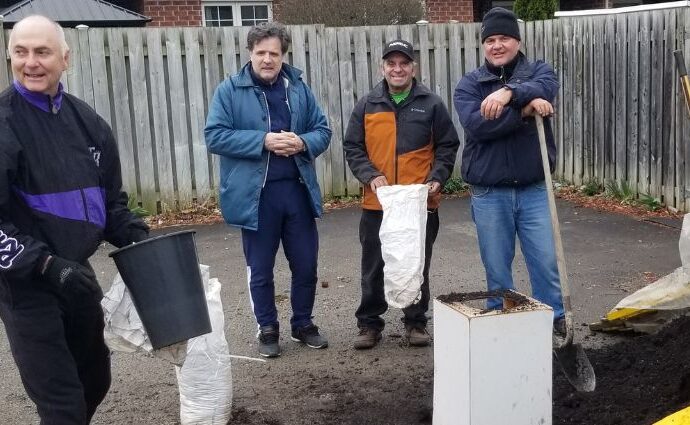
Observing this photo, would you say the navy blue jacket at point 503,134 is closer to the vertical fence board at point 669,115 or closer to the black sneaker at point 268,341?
the black sneaker at point 268,341

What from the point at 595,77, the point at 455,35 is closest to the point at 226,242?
the point at 455,35

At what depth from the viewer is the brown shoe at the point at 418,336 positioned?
536cm

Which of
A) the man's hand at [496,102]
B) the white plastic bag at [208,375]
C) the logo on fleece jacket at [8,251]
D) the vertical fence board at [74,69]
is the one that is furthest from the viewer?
the vertical fence board at [74,69]

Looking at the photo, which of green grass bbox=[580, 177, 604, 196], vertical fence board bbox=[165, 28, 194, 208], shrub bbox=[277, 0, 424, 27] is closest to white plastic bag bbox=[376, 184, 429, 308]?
vertical fence board bbox=[165, 28, 194, 208]

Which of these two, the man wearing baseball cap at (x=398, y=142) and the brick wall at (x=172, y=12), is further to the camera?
the brick wall at (x=172, y=12)

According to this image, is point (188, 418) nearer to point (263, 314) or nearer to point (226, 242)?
point (263, 314)

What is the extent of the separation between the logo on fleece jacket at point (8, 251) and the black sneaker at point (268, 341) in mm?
2397

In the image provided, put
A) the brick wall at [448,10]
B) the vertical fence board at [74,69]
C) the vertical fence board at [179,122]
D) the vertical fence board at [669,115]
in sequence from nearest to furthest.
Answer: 1. the vertical fence board at [669,115]
2. the vertical fence board at [74,69]
3. the vertical fence board at [179,122]
4. the brick wall at [448,10]

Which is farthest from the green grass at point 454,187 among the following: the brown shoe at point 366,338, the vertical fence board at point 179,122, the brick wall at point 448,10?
the brick wall at point 448,10

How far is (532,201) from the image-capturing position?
4.82 m

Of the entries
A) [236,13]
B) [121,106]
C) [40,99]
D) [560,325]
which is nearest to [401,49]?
[560,325]

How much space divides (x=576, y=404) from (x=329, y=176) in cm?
Result: 627

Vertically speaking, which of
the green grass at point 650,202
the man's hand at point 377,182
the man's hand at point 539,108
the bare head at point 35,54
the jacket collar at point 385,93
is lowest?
the green grass at point 650,202

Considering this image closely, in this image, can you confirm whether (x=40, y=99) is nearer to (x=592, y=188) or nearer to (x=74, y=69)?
(x=74, y=69)
